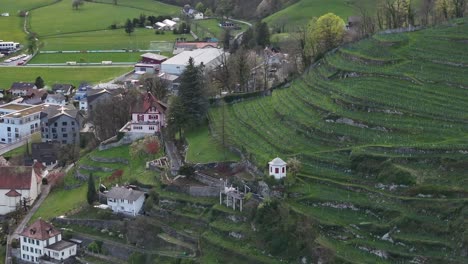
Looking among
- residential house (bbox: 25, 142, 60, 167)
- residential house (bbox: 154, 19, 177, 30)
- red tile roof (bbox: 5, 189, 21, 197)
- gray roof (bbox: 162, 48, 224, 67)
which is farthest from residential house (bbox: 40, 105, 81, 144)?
residential house (bbox: 154, 19, 177, 30)

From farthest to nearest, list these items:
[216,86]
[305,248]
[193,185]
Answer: [216,86] < [193,185] < [305,248]

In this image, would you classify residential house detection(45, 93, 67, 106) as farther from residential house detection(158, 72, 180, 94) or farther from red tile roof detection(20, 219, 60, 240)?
red tile roof detection(20, 219, 60, 240)

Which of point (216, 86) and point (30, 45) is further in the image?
point (30, 45)

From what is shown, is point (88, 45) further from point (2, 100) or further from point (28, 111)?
point (28, 111)

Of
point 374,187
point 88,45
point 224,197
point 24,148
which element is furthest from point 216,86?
point 88,45

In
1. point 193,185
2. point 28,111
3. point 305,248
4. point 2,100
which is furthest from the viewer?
point 2,100

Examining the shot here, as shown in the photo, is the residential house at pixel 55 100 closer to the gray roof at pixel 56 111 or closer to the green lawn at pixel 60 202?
the gray roof at pixel 56 111

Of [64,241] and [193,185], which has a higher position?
[193,185]
